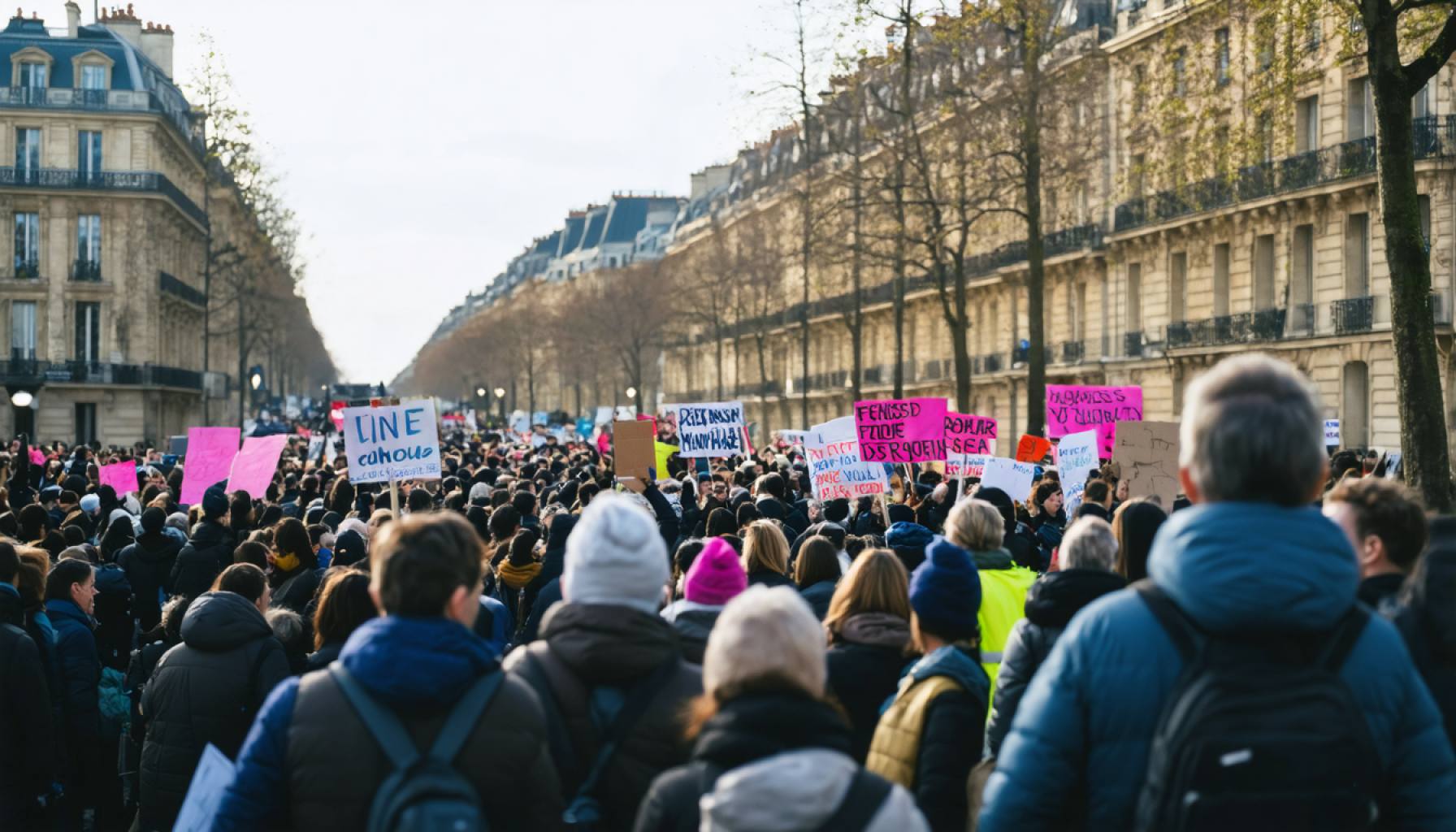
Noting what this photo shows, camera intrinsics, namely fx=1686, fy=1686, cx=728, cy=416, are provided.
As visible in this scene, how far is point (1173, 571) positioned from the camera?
3.15 metres

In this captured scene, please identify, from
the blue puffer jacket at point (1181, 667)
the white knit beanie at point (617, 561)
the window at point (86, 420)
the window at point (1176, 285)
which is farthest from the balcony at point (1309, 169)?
the window at point (86, 420)

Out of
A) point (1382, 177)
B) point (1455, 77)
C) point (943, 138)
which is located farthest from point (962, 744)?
point (1455, 77)

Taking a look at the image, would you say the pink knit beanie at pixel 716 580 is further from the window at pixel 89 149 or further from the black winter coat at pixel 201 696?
the window at pixel 89 149

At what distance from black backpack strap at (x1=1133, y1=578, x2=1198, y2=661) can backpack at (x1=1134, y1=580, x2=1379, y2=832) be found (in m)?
0.04

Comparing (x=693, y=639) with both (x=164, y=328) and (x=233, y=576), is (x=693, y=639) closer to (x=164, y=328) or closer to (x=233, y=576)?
(x=233, y=576)

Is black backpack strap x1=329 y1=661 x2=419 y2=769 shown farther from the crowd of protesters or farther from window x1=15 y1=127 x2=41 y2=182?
window x1=15 y1=127 x2=41 y2=182

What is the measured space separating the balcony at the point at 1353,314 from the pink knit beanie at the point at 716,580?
108ft

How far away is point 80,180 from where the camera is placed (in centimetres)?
Answer: 6022

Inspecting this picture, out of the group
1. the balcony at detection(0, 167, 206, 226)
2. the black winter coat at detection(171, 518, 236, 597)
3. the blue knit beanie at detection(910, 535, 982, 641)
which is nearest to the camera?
the blue knit beanie at detection(910, 535, 982, 641)

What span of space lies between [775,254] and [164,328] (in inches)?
939

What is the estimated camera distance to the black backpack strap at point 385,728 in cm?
359

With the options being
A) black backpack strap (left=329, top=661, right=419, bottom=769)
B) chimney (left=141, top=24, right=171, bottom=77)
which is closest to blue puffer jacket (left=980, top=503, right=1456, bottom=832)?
black backpack strap (left=329, top=661, right=419, bottom=769)

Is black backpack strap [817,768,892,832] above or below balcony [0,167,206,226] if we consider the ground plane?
below

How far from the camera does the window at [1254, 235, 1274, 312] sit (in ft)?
132
